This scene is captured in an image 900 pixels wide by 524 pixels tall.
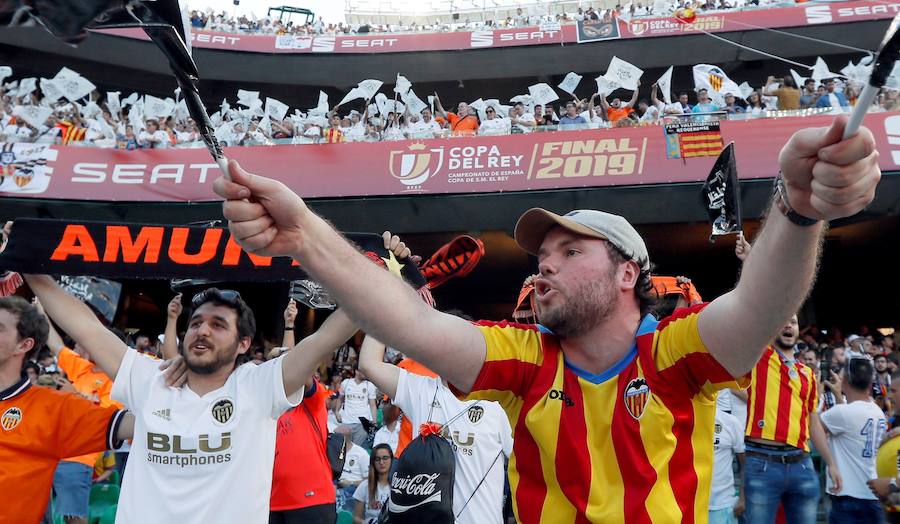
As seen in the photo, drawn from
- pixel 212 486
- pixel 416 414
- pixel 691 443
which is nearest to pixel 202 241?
pixel 212 486

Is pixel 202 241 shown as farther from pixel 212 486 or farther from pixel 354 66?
pixel 354 66

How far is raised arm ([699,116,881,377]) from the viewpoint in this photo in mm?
1361

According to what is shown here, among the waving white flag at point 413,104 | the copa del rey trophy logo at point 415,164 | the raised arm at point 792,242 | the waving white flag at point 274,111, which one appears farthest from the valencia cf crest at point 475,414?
the waving white flag at point 274,111

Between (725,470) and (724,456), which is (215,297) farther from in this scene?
(724,456)

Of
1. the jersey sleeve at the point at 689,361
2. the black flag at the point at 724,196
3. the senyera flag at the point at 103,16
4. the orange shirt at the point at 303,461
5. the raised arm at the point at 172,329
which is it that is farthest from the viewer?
the black flag at the point at 724,196

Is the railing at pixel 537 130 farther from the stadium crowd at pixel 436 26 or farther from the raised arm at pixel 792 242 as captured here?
the raised arm at pixel 792 242

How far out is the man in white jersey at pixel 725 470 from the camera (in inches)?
225

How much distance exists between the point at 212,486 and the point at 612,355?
6.33 feet

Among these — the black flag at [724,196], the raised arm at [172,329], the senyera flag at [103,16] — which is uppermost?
the black flag at [724,196]

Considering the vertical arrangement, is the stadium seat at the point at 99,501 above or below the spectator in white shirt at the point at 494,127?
below

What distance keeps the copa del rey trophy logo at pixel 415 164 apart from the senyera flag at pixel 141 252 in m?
9.97

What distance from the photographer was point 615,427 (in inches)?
76.9

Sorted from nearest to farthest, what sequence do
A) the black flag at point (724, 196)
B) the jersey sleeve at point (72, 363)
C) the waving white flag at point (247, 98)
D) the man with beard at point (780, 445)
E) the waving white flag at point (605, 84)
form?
1. the jersey sleeve at point (72, 363)
2. the black flag at point (724, 196)
3. the man with beard at point (780, 445)
4. the waving white flag at point (605, 84)
5. the waving white flag at point (247, 98)

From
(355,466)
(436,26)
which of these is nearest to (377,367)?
(355,466)
